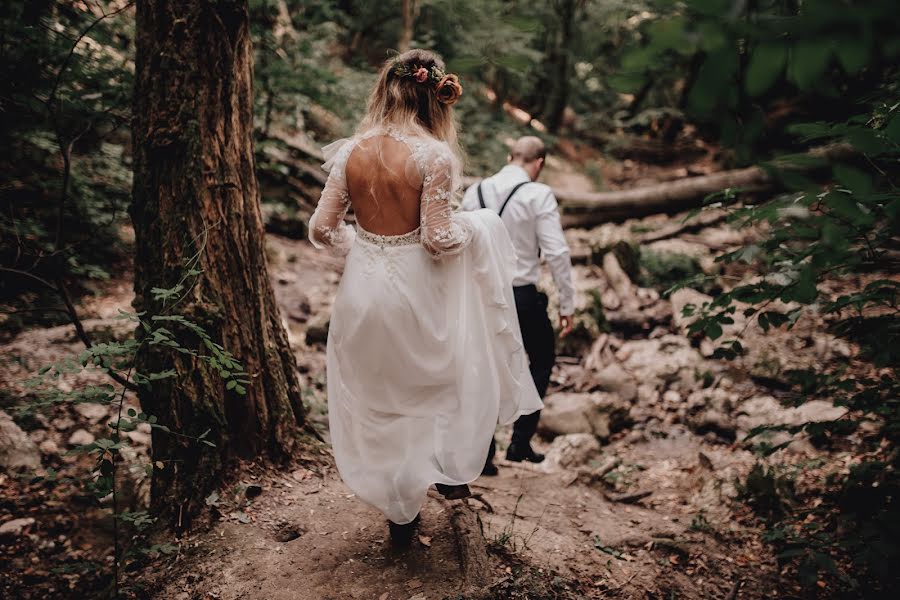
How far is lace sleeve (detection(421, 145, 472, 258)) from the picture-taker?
2461mm

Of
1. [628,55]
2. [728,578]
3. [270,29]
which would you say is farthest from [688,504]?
[270,29]

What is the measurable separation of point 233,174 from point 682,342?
18.1 feet

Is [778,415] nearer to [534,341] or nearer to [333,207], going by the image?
[534,341]

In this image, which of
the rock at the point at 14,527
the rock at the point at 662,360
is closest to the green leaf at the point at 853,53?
the rock at the point at 14,527

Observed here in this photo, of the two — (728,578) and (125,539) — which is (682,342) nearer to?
(728,578)

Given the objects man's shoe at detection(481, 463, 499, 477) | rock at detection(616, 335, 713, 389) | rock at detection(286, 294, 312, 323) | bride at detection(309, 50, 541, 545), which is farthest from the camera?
rock at detection(286, 294, 312, 323)

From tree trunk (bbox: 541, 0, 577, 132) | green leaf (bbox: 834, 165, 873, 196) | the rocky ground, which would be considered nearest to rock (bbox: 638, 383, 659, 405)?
the rocky ground

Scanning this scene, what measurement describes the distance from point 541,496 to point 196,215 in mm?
3040

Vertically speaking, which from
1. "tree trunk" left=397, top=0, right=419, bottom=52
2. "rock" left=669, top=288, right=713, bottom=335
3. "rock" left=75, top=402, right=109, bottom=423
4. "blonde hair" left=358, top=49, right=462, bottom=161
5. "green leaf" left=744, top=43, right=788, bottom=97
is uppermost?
"tree trunk" left=397, top=0, right=419, bottom=52

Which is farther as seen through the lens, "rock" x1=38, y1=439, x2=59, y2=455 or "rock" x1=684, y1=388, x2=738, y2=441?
"rock" x1=684, y1=388, x2=738, y2=441

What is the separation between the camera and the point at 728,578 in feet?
10.5

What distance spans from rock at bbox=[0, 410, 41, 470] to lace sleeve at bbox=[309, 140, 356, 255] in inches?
120

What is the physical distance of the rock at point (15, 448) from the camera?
12.5ft

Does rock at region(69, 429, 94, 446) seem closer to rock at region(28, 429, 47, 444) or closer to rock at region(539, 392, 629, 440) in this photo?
rock at region(28, 429, 47, 444)
